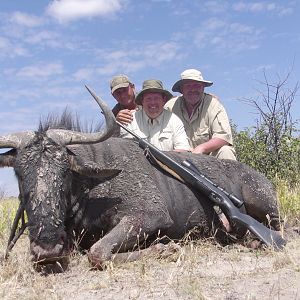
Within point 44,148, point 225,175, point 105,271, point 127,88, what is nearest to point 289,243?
point 225,175

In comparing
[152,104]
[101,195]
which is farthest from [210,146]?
[101,195]

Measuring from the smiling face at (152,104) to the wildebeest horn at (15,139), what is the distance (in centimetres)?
281

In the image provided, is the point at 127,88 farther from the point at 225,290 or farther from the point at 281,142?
the point at 225,290

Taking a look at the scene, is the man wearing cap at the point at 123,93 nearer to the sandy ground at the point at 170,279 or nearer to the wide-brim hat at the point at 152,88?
the wide-brim hat at the point at 152,88

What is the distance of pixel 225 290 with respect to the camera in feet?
12.7

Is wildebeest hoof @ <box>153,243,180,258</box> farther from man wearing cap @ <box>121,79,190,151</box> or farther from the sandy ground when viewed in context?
man wearing cap @ <box>121,79,190,151</box>

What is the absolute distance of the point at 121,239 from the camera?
5227mm

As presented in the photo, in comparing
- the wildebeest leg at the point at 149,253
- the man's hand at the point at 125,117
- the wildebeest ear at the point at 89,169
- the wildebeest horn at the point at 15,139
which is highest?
the man's hand at the point at 125,117

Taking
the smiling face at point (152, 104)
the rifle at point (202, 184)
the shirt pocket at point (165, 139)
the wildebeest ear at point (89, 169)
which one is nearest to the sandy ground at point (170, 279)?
the rifle at point (202, 184)

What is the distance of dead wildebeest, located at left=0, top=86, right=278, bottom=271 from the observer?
4.73 meters

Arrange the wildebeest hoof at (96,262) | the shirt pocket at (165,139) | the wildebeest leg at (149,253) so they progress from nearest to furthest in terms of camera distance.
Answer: the wildebeest hoof at (96,262), the wildebeest leg at (149,253), the shirt pocket at (165,139)

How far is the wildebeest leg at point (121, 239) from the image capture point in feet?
16.1

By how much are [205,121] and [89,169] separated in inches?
138

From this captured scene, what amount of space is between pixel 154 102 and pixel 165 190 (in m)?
1.98
